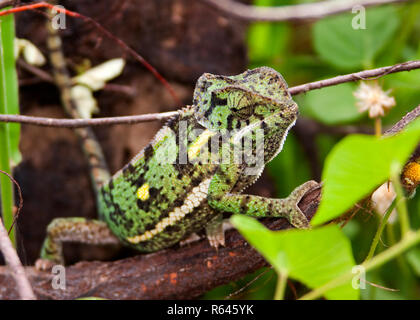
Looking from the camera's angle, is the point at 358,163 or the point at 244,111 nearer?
the point at 358,163

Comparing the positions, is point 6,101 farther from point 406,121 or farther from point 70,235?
point 406,121

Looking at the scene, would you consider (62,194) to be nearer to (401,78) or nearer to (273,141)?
(273,141)

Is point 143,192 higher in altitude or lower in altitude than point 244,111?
lower

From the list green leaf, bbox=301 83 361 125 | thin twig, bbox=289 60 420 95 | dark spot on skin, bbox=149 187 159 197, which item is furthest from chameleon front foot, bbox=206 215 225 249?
green leaf, bbox=301 83 361 125

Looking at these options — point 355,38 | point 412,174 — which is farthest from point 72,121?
point 355,38

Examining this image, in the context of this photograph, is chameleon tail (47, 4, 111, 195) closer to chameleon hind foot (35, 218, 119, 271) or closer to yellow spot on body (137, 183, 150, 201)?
chameleon hind foot (35, 218, 119, 271)

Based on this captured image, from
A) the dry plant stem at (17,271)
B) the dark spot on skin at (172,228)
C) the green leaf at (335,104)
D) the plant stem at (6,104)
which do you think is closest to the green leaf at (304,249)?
the dry plant stem at (17,271)
